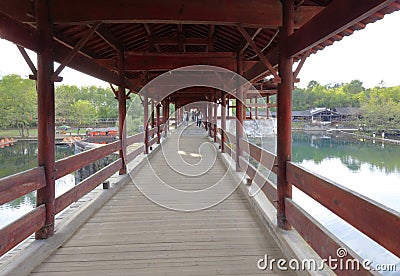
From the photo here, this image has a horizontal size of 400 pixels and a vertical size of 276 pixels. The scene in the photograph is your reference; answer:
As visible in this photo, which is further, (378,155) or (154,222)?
(378,155)

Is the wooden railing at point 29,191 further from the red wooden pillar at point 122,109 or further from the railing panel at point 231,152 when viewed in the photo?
the railing panel at point 231,152

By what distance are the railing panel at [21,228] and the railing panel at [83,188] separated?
295 mm

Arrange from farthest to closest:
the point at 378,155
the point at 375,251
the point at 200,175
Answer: the point at 378,155 < the point at 375,251 < the point at 200,175

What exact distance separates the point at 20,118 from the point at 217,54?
1168 centimetres

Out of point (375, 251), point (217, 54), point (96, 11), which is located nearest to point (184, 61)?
point (217, 54)

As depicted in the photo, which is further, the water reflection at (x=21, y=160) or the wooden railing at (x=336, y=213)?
the water reflection at (x=21, y=160)

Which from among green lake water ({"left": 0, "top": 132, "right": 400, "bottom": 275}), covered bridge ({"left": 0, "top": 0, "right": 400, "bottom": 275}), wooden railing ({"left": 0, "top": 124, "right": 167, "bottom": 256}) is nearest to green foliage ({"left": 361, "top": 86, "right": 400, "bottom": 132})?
green lake water ({"left": 0, "top": 132, "right": 400, "bottom": 275})

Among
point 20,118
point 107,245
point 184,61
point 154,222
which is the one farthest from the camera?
point 20,118

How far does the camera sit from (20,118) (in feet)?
43.3

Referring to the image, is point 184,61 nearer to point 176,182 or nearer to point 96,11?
point 176,182

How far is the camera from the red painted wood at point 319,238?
154 cm

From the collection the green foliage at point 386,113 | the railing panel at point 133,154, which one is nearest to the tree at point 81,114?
the railing panel at point 133,154

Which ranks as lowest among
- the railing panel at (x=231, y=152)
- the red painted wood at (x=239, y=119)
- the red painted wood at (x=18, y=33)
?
the railing panel at (x=231, y=152)

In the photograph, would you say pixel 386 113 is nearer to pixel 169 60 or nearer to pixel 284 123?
pixel 169 60
